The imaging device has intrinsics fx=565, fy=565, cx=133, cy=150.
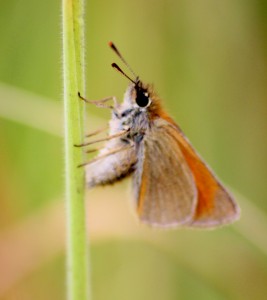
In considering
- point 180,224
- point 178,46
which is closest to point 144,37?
point 178,46

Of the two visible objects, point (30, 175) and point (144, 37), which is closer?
point (30, 175)

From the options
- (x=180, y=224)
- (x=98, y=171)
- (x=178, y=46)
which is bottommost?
(x=180, y=224)

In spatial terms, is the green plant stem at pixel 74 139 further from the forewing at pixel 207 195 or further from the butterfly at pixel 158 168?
the forewing at pixel 207 195

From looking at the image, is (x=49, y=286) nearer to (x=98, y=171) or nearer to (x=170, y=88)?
(x=98, y=171)

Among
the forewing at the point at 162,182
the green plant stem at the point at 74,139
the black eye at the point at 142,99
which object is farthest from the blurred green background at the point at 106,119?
the green plant stem at the point at 74,139

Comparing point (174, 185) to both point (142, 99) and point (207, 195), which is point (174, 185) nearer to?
point (207, 195)

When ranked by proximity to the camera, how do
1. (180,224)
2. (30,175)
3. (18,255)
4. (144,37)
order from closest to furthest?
(180,224) → (18,255) → (30,175) → (144,37)

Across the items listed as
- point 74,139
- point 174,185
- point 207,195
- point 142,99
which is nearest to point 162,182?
point 174,185

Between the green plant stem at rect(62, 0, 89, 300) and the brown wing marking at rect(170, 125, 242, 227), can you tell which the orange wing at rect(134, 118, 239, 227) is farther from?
the green plant stem at rect(62, 0, 89, 300)
